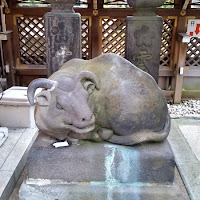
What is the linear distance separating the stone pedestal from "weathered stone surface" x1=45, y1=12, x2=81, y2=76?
138cm

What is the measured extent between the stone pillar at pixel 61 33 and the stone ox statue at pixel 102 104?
39.2 inches

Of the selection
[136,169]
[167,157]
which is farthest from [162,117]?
[136,169]

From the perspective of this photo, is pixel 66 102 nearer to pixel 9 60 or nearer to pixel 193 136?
pixel 193 136

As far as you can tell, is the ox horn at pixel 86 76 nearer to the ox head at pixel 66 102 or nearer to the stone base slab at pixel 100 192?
the ox head at pixel 66 102

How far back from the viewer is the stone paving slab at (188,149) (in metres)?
2.10

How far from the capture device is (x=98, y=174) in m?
1.94

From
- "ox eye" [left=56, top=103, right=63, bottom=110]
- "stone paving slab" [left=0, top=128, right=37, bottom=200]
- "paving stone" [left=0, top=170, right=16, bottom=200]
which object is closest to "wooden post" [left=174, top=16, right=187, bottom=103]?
"stone paving slab" [left=0, top=128, right=37, bottom=200]

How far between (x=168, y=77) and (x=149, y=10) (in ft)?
8.88

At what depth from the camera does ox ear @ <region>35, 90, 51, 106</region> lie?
5.94 feet

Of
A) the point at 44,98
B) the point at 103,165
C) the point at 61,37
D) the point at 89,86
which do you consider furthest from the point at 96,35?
the point at 103,165

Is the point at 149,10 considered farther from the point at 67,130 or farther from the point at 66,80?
the point at 67,130

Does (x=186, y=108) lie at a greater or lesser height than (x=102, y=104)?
lesser

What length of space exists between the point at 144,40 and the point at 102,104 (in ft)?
4.57

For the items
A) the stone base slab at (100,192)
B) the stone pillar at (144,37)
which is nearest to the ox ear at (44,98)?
the stone base slab at (100,192)
